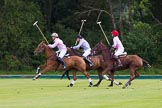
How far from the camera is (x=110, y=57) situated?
78.2 ft

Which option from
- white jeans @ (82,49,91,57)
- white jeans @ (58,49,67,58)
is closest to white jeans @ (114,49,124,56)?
white jeans @ (82,49,91,57)

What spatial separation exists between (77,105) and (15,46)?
29.8 meters

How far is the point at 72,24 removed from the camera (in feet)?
154

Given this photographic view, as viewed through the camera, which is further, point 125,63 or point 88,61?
point 88,61

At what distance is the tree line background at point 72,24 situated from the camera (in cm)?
4297

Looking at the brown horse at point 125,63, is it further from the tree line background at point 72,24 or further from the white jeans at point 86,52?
the tree line background at point 72,24

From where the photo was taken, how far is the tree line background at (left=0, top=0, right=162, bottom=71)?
141 feet

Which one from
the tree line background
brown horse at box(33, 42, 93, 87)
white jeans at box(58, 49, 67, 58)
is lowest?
brown horse at box(33, 42, 93, 87)

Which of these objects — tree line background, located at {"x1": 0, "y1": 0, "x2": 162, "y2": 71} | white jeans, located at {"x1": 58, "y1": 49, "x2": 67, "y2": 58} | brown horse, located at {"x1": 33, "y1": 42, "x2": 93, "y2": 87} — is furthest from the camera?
tree line background, located at {"x1": 0, "y1": 0, "x2": 162, "y2": 71}

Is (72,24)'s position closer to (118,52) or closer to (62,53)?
(62,53)

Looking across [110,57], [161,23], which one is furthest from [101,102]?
[161,23]

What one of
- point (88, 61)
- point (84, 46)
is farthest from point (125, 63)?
Result: point (84, 46)

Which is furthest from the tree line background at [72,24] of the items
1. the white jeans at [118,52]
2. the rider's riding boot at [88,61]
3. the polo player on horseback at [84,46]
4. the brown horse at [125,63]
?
the white jeans at [118,52]

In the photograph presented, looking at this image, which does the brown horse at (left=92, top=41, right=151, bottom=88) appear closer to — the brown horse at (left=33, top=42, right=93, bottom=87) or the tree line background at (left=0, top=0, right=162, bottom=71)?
the brown horse at (left=33, top=42, right=93, bottom=87)
